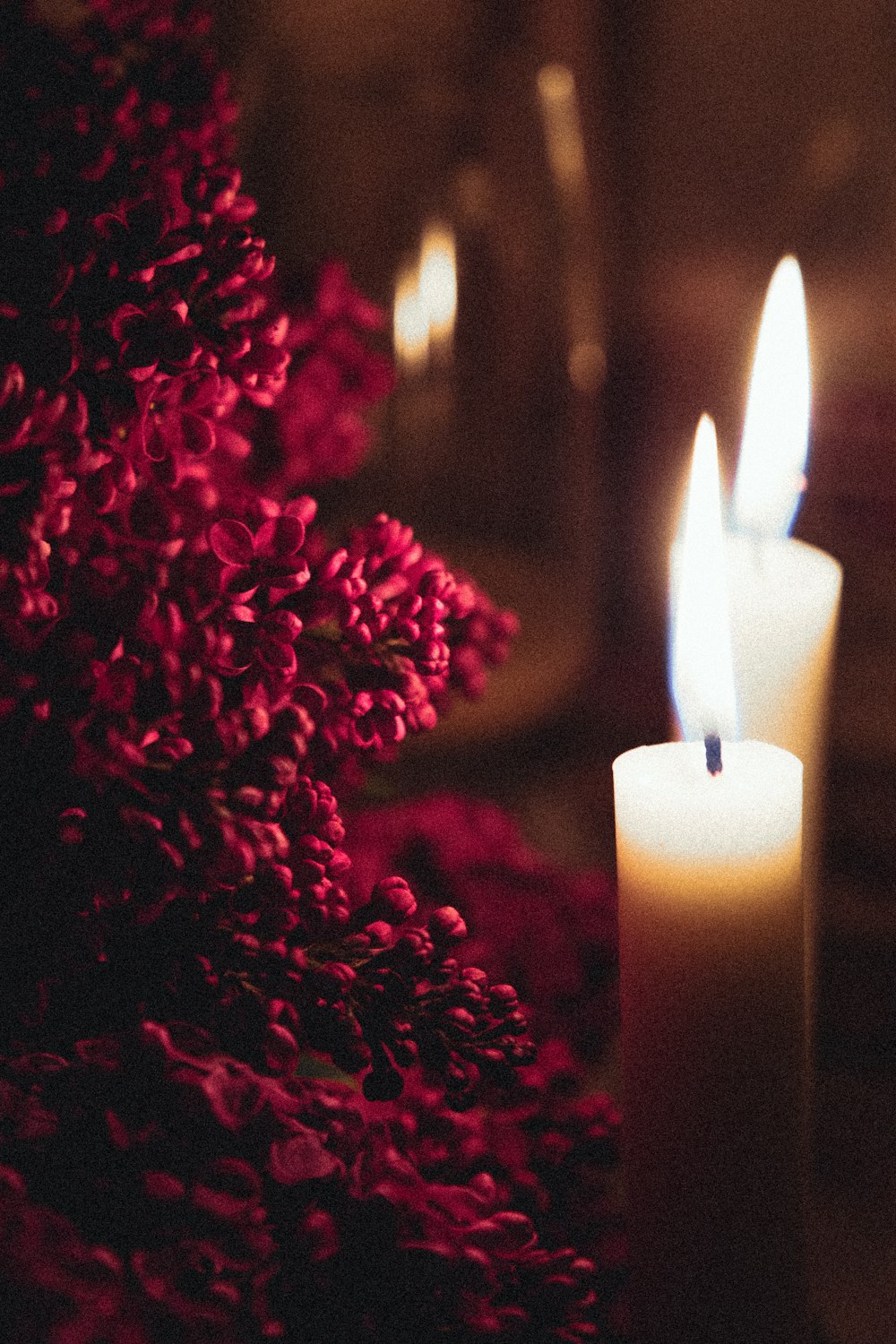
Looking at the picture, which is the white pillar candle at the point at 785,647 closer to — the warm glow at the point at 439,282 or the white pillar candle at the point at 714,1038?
the white pillar candle at the point at 714,1038

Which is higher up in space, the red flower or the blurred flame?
the blurred flame

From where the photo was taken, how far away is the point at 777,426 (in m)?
0.46

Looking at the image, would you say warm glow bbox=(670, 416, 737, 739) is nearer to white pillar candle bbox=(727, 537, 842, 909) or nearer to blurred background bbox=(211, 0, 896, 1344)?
white pillar candle bbox=(727, 537, 842, 909)

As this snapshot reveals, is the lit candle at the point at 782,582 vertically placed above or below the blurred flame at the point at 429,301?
below

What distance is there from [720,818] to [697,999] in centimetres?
5

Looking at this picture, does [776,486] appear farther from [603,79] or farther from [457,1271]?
[603,79]

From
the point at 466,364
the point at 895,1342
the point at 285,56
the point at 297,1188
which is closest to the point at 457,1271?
the point at 297,1188

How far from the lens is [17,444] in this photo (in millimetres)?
280

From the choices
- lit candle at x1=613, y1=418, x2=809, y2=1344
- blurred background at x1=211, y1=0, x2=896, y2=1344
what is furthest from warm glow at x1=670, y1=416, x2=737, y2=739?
blurred background at x1=211, y1=0, x2=896, y2=1344

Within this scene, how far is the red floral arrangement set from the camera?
279 mm

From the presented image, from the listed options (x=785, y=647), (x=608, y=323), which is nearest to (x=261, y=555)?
(x=785, y=647)

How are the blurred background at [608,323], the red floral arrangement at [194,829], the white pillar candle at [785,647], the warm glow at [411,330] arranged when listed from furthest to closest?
1. the warm glow at [411,330]
2. the blurred background at [608,323]
3. the white pillar candle at [785,647]
4. the red floral arrangement at [194,829]

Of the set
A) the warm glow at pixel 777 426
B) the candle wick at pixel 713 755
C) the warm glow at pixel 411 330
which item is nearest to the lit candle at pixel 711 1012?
the candle wick at pixel 713 755

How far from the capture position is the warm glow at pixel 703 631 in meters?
0.34
